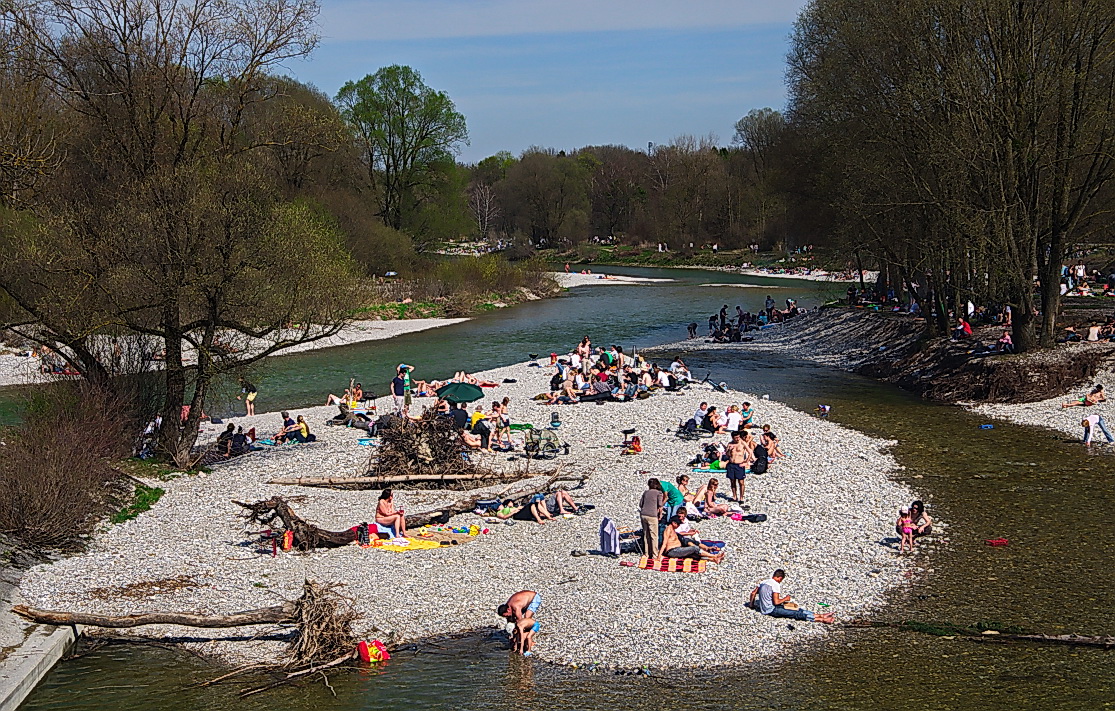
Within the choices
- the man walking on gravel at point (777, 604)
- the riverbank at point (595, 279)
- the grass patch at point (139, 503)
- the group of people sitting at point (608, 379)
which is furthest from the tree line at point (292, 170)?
the riverbank at point (595, 279)

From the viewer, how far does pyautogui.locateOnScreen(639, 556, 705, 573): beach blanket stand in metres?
16.6

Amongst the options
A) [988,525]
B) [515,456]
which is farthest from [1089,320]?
[515,456]

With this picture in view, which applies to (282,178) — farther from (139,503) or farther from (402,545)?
(402,545)

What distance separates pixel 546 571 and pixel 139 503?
9.29 meters

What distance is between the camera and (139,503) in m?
20.2

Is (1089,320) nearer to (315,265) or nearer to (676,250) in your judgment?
(315,265)

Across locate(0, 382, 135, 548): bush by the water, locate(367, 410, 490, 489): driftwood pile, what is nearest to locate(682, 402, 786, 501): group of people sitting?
locate(367, 410, 490, 489): driftwood pile

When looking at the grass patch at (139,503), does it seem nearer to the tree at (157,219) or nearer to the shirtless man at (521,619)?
the tree at (157,219)

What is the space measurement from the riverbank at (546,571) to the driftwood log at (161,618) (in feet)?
1.03

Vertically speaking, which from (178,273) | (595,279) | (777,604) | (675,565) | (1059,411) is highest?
(178,273)

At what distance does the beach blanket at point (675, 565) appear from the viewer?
1659 centimetres

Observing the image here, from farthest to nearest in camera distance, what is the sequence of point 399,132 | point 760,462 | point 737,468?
1. point 399,132
2. point 760,462
3. point 737,468

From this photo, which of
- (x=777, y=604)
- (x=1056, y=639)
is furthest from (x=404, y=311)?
(x=1056, y=639)

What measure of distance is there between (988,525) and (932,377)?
16.6 metres
